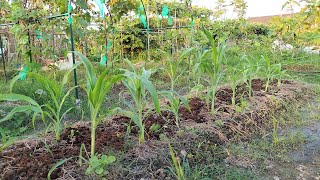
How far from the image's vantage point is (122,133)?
1570 millimetres

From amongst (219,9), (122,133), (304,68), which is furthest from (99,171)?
(219,9)

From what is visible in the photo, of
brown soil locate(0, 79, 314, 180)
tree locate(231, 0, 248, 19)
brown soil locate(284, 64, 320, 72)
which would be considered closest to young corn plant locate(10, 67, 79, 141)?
brown soil locate(0, 79, 314, 180)

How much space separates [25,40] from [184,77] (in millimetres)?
2493

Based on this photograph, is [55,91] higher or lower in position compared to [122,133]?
higher

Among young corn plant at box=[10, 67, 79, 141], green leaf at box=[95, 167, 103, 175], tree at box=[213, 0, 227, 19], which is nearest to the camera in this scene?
green leaf at box=[95, 167, 103, 175]

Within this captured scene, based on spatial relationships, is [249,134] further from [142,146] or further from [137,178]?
[137,178]

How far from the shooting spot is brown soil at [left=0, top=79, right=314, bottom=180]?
118 centimetres

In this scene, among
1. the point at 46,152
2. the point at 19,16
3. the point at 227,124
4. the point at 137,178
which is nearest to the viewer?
the point at 137,178

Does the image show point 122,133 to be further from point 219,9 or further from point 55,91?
point 219,9

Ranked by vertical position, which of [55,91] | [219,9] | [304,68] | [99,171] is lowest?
[99,171]

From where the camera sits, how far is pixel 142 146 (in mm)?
1423

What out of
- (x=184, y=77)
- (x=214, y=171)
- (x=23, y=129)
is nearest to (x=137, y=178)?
(x=214, y=171)

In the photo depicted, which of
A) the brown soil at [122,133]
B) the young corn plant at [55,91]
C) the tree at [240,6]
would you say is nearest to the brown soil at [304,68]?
the brown soil at [122,133]

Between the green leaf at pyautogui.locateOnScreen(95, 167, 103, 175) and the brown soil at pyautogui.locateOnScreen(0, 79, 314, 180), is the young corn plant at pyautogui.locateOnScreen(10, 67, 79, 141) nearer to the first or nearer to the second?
the brown soil at pyautogui.locateOnScreen(0, 79, 314, 180)
